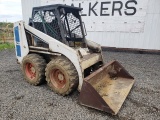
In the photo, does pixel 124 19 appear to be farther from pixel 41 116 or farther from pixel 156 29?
pixel 41 116

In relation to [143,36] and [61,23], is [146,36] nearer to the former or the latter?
[143,36]

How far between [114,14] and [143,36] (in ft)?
6.62

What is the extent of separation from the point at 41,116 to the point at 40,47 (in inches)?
75.8

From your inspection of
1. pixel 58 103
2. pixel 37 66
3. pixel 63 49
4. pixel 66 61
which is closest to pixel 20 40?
pixel 37 66

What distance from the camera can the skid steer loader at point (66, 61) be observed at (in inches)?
144

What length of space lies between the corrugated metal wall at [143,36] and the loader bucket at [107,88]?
16.8 ft

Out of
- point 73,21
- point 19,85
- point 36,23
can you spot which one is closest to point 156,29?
point 73,21

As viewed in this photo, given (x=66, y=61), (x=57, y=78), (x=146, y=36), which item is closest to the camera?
(x=66, y=61)

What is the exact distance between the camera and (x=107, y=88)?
4.06 m

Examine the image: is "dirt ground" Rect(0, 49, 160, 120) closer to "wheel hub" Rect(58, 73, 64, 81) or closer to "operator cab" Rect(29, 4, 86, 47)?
"wheel hub" Rect(58, 73, 64, 81)

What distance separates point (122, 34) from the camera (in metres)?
9.52

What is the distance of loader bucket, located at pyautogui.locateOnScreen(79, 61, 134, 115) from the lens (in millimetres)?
3229

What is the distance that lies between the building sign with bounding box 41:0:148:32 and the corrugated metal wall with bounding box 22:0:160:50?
20 cm

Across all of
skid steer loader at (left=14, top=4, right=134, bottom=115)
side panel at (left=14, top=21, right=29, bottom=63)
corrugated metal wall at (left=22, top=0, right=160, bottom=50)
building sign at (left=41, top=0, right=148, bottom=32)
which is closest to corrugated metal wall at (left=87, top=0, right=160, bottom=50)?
corrugated metal wall at (left=22, top=0, right=160, bottom=50)
